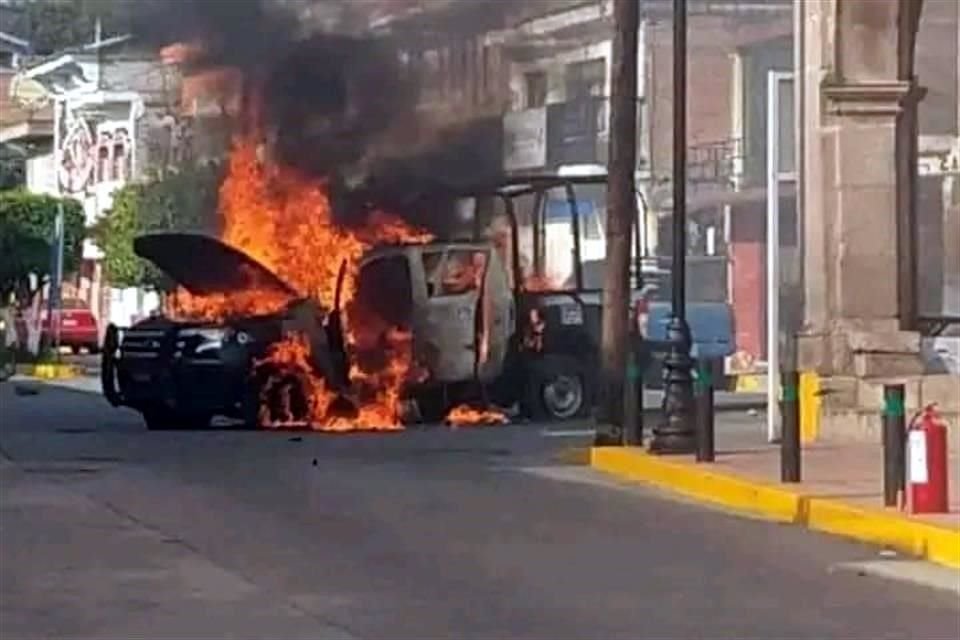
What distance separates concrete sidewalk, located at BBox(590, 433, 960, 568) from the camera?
1689cm

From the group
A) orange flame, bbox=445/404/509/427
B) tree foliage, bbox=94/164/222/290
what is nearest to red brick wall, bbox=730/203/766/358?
tree foliage, bbox=94/164/222/290

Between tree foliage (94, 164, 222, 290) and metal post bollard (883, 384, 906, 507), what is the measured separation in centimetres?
1903

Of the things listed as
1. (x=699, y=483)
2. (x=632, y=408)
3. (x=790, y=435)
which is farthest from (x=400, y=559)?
(x=632, y=408)

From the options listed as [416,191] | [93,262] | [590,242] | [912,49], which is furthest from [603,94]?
[93,262]

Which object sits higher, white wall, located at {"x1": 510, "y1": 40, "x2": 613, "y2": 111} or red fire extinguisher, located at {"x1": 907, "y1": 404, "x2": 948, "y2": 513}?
white wall, located at {"x1": 510, "y1": 40, "x2": 613, "y2": 111}

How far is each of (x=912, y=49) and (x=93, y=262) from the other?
50.1 meters

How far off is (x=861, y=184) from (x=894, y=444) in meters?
9.09

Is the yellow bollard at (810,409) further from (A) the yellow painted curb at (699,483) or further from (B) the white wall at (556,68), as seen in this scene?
(B) the white wall at (556,68)

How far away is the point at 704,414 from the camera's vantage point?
22.4 m

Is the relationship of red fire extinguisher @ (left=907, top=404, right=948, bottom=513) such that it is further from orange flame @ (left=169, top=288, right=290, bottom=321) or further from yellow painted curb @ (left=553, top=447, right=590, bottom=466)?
orange flame @ (left=169, top=288, right=290, bottom=321)

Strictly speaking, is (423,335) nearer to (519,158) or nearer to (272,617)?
(519,158)

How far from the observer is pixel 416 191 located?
112 feet

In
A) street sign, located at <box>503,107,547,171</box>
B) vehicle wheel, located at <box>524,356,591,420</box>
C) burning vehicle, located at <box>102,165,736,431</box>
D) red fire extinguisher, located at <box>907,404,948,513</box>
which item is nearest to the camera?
red fire extinguisher, located at <box>907,404,948,513</box>

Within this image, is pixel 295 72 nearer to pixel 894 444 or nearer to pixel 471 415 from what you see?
pixel 471 415
